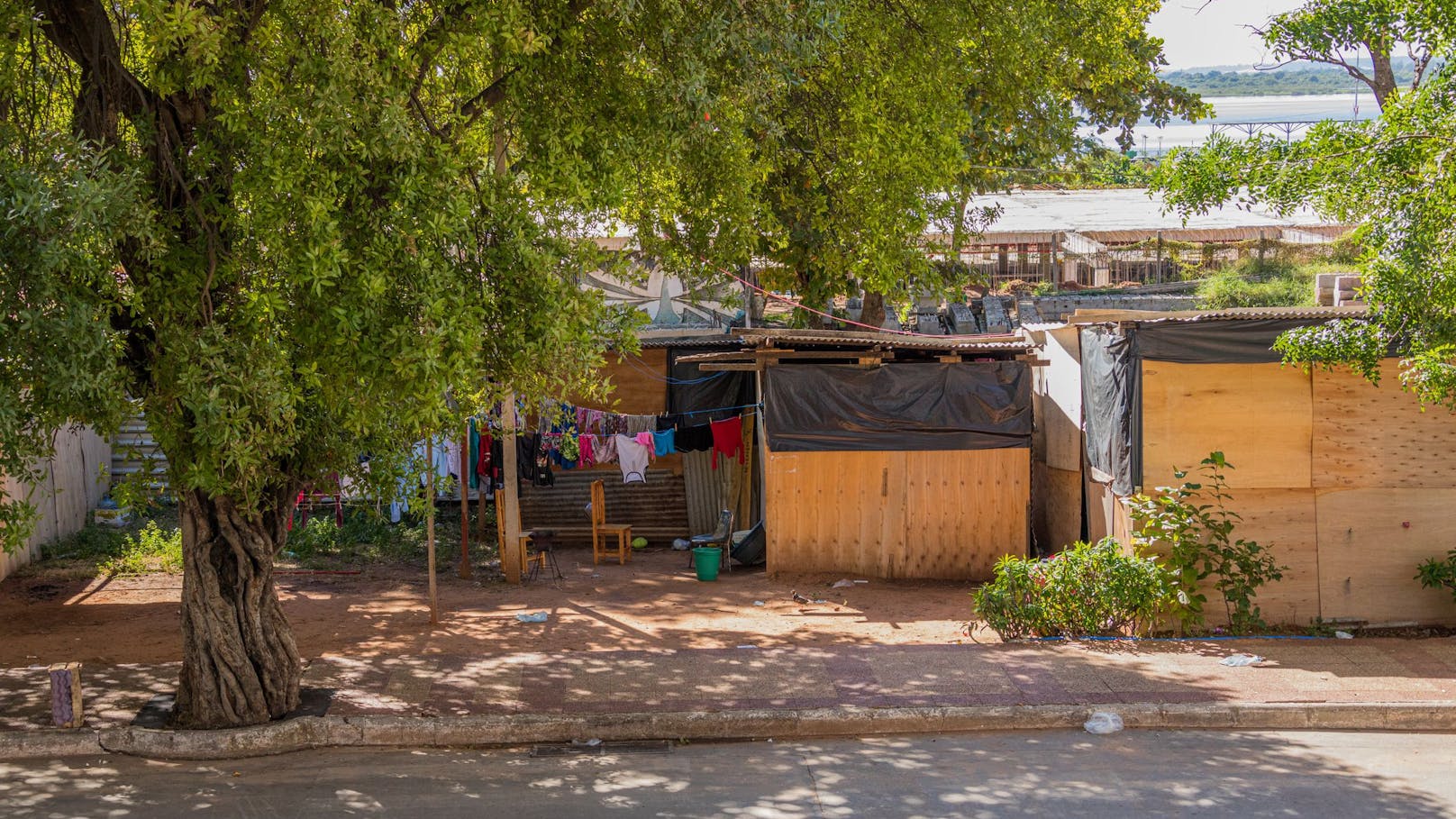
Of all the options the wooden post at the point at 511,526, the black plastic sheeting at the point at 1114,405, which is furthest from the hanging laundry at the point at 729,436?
the black plastic sheeting at the point at 1114,405

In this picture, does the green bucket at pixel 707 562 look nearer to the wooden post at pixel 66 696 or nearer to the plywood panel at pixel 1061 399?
the plywood panel at pixel 1061 399

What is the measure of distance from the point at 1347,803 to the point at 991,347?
28.8 ft

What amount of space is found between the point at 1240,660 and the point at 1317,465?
2511 millimetres

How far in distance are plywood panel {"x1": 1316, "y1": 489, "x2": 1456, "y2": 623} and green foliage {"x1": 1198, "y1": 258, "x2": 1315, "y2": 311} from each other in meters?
11.4

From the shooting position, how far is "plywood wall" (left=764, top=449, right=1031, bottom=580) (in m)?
15.2

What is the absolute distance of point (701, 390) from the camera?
19156mm

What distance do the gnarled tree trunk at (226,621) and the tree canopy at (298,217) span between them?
2 centimetres

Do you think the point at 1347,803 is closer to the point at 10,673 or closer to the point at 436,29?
the point at 436,29

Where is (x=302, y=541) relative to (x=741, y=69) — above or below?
below

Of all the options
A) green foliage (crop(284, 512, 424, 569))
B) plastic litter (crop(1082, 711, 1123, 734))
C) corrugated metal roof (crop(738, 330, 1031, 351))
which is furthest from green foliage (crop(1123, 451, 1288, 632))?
green foliage (crop(284, 512, 424, 569))

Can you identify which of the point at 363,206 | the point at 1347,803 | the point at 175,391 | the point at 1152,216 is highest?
the point at 1152,216

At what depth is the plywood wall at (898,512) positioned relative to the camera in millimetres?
15203

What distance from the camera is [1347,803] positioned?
7086 millimetres

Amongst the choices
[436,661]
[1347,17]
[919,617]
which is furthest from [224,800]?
[1347,17]
